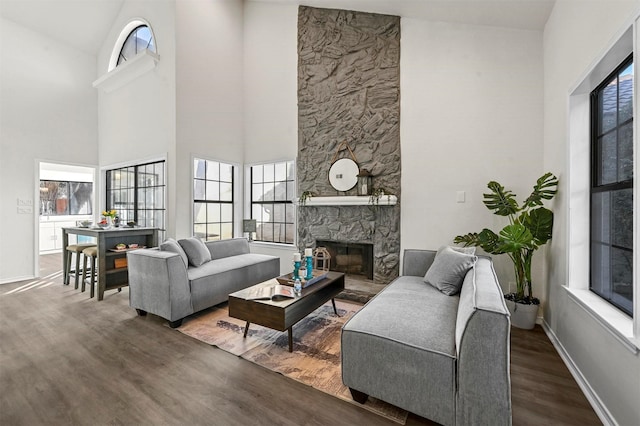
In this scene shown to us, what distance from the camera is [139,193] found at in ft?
16.4

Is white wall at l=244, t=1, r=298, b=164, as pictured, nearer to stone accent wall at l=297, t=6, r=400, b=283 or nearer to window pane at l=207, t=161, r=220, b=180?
stone accent wall at l=297, t=6, r=400, b=283

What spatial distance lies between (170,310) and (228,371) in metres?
1.04

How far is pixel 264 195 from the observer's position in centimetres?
522

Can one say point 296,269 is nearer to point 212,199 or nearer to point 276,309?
point 276,309

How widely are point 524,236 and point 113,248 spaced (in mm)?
5029

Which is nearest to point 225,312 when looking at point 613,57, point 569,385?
point 569,385

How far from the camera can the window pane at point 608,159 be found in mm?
1969

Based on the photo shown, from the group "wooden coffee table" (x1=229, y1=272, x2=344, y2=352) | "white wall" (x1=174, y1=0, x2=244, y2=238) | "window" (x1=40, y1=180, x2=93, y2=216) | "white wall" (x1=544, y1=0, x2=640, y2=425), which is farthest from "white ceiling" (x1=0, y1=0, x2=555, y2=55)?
"window" (x1=40, y1=180, x2=93, y2=216)

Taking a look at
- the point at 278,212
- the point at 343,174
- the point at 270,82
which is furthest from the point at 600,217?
the point at 270,82

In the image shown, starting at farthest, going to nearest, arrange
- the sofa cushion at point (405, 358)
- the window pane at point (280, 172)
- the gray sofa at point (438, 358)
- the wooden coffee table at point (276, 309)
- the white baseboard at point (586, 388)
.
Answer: the window pane at point (280, 172)
the wooden coffee table at point (276, 309)
the white baseboard at point (586, 388)
the sofa cushion at point (405, 358)
the gray sofa at point (438, 358)

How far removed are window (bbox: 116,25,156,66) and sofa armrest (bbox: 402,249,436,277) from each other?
16.7ft

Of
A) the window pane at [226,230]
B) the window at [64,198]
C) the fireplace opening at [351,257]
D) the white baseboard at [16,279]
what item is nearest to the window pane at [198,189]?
the window pane at [226,230]

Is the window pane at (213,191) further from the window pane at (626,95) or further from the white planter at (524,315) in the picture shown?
the window pane at (626,95)

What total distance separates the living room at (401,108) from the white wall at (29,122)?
18 millimetres
